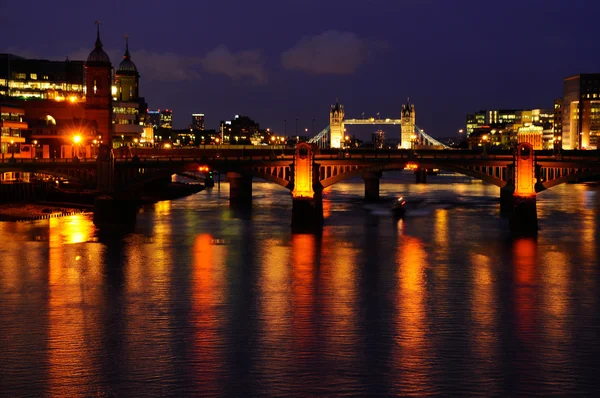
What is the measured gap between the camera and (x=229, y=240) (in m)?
64.2

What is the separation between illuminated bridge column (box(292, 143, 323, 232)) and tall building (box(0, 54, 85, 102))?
382 feet

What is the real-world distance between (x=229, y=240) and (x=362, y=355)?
1284 inches

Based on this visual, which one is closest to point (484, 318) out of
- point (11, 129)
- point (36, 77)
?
point (11, 129)

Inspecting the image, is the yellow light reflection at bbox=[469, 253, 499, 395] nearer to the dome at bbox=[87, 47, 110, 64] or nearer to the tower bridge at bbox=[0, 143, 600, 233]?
the tower bridge at bbox=[0, 143, 600, 233]

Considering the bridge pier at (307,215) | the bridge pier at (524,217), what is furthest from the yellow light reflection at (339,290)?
the bridge pier at (524,217)

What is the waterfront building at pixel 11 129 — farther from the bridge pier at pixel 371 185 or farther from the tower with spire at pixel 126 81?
the tower with spire at pixel 126 81

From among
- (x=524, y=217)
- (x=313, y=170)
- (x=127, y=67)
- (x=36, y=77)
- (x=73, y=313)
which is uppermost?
(x=127, y=67)

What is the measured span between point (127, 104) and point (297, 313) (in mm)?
131788

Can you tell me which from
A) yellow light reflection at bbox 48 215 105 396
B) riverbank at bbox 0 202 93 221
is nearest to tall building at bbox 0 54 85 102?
riverbank at bbox 0 202 93 221

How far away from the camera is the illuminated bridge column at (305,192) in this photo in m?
71.4

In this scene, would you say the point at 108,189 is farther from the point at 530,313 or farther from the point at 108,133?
the point at 108,133

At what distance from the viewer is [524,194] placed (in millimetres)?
70500

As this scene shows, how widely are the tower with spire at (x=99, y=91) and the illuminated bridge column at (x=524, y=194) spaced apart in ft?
249

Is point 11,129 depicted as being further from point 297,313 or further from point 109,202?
point 297,313
